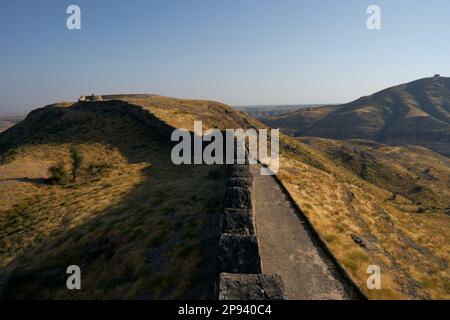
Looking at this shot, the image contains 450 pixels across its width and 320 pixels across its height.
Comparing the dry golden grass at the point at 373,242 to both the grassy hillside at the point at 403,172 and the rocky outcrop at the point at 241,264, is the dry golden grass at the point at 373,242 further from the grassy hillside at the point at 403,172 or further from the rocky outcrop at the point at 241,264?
the grassy hillside at the point at 403,172

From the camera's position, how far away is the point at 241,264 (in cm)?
1139

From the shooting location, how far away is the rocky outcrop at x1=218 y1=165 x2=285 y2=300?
31.3ft

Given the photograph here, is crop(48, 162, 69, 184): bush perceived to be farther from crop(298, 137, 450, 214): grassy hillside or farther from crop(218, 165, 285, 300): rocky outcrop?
crop(298, 137, 450, 214): grassy hillside

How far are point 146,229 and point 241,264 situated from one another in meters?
9.63

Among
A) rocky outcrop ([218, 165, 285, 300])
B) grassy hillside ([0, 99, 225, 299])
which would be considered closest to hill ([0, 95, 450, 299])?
grassy hillside ([0, 99, 225, 299])

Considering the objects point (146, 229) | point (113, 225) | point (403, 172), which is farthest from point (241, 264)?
point (403, 172)

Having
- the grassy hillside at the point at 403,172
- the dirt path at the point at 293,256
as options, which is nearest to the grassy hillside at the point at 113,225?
the dirt path at the point at 293,256

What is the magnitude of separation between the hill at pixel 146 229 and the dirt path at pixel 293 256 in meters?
1.09

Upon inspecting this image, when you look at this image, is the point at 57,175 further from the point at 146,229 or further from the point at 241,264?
the point at 241,264

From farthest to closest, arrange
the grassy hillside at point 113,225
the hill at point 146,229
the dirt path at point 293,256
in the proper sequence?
1. the hill at point 146,229
2. the grassy hillside at point 113,225
3. the dirt path at point 293,256

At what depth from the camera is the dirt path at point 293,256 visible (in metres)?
12.1

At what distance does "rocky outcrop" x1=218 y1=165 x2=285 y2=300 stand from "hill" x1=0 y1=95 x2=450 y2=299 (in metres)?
1.60

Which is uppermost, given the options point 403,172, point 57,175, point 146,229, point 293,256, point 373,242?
point 57,175

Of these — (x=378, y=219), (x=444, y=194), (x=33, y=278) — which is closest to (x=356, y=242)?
(x=378, y=219)
